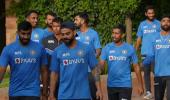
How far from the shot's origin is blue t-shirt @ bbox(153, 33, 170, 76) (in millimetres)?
11633

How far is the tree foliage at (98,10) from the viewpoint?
20.9 metres

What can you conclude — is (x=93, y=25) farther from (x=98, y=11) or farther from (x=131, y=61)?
(x=131, y=61)

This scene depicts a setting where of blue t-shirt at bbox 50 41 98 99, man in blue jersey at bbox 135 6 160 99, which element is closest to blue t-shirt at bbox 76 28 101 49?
man in blue jersey at bbox 135 6 160 99

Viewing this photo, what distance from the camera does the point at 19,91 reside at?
9.45 metres

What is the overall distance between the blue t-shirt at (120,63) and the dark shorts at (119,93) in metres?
0.07

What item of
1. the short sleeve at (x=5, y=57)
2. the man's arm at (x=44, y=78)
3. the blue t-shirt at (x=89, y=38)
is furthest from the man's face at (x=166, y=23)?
the short sleeve at (x=5, y=57)

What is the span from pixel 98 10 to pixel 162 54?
9.94m

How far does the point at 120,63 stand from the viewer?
36.6 feet

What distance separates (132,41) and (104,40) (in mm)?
1041

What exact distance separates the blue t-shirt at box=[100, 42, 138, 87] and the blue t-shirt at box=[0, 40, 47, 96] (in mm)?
2010

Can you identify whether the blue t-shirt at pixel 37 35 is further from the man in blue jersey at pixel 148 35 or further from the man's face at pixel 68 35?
the man's face at pixel 68 35

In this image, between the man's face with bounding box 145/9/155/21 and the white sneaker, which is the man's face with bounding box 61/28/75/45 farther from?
the white sneaker

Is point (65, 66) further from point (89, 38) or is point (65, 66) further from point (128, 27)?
point (128, 27)

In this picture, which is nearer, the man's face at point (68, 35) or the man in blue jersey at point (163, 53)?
the man's face at point (68, 35)
